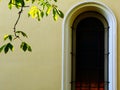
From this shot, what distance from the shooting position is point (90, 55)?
9.17 meters

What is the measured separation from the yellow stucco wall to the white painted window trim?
3.6 inches

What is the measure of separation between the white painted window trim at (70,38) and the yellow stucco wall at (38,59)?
0.30ft

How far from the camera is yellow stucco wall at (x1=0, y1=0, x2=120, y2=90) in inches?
344

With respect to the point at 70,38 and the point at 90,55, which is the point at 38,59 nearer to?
the point at 70,38

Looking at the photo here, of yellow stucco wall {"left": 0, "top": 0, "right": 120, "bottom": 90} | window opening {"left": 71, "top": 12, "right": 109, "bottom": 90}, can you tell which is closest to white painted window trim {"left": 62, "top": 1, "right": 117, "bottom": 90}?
yellow stucco wall {"left": 0, "top": 0, "right": 120, "bottom": 90}

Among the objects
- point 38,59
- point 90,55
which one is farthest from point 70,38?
point 38,59

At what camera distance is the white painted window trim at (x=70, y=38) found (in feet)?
28.3

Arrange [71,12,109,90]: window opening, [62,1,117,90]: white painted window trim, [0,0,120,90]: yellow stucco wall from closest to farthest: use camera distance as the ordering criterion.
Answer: [62,1,117,90]: white painted window trim, [0,0,120,90]: yellow stucco wall, [71,12,109,90]: window opening

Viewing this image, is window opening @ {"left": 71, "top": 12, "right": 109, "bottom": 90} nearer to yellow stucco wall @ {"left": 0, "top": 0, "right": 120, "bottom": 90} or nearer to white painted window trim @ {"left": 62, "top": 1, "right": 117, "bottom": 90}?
white painted window trim @ {"left": 62, "top": 1, "right": 117, "bottom": 90}

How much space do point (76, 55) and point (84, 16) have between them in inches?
38.1

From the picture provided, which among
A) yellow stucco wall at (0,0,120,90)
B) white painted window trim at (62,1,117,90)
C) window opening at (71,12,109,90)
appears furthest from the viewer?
window opening at (71,12,109,90)

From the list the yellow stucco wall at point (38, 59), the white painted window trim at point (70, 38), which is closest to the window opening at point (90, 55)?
the white painted window trim at point (70, 38)

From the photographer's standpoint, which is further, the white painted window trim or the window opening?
the window opening

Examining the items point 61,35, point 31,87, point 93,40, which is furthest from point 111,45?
point 31,87
